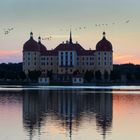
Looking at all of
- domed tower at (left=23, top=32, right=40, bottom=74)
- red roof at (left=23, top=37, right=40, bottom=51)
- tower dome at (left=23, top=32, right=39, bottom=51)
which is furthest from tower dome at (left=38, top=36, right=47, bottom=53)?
tower dome at (left=23, top=32, right=39, bottom=51)

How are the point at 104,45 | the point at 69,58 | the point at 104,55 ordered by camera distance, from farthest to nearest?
the point at 104,55
the point at 104,45
the point at 69,58

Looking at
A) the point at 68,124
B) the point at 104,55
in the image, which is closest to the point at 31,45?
the point at 104,55

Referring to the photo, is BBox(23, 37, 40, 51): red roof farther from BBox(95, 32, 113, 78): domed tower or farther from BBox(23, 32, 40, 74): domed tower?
BBox(95, 32, 113, 78): domed tower

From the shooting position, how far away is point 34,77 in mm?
109500

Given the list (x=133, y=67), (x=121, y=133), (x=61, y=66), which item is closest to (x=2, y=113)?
(x=121, y=133)

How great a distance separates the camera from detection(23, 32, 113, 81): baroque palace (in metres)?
122

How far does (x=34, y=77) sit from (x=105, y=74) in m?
14.4

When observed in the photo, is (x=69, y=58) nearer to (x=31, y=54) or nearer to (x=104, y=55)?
(x=104, y=55)

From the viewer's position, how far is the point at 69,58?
Result: 4759 inches

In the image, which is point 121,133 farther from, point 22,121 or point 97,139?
point 22,121

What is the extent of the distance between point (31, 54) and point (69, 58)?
9.24m

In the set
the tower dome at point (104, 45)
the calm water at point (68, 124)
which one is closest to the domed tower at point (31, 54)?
the tower dome at point (104, 45)

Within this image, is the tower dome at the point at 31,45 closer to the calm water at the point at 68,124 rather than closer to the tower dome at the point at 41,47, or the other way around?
the tower dome at the point at 41,47

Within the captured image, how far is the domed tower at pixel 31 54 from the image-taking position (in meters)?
124
